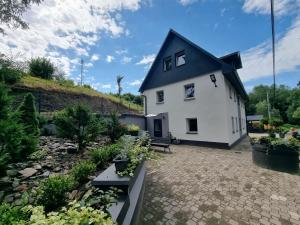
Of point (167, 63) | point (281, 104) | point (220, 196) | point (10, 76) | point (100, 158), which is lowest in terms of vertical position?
point (220, 196)

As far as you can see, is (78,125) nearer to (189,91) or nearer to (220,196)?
(220,196)

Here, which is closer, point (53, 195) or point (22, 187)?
point (53, 195)

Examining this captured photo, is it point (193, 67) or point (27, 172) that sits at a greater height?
point (193, 67)

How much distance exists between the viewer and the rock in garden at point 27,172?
358 cm

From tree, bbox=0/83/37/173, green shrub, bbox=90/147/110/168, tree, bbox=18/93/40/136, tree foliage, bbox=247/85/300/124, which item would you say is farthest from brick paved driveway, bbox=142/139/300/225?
tree foliage, bbox=247/85/300/124

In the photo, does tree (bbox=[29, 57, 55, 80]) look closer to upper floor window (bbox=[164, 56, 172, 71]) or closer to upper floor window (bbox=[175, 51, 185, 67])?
upper floor window (bbox=[164, 56, 172, 71])

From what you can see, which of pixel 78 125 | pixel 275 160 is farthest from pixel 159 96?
pixel 275 160

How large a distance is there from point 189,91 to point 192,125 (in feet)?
8.96

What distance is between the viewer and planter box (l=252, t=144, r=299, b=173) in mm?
5477

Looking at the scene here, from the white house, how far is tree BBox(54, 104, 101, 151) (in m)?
7.63

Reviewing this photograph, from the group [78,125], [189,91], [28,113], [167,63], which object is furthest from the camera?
[167,63]

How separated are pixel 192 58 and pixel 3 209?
40.5 feet

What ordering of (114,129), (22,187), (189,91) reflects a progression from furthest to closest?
(189,91), (114,129), (22,187)

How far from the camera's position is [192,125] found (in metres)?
12.0
